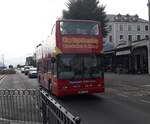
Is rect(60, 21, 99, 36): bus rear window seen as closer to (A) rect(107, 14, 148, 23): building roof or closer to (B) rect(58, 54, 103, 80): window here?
(B) rect(58, 54, 103, 80): window

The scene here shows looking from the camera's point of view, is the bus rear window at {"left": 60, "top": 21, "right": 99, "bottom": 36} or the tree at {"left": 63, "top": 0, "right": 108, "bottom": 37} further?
the tree at {"left": 63, "top": 0, "right": 108, "bottom": 37}

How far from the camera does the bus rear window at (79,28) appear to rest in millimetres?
17969

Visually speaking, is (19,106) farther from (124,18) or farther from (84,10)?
(124,18)

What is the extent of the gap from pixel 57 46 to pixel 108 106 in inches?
153

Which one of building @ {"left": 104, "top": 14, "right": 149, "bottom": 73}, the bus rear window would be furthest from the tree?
the bus rear window

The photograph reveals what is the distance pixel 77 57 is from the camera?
18.0 metres

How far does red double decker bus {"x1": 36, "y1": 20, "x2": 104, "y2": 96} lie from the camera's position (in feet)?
58.2

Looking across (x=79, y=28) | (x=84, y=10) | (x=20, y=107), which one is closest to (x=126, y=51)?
(x=84, y=10)

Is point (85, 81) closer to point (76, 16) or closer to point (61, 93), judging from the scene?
point (61, 93)

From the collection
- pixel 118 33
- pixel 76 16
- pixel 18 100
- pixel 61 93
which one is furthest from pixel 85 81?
pixel 118 33

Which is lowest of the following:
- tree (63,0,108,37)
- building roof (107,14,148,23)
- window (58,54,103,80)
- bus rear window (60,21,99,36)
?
window (58,54,103,80)

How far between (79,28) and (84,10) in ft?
111

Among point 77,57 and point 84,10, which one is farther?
point 84,10

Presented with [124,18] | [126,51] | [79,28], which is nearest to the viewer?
[79,28]
